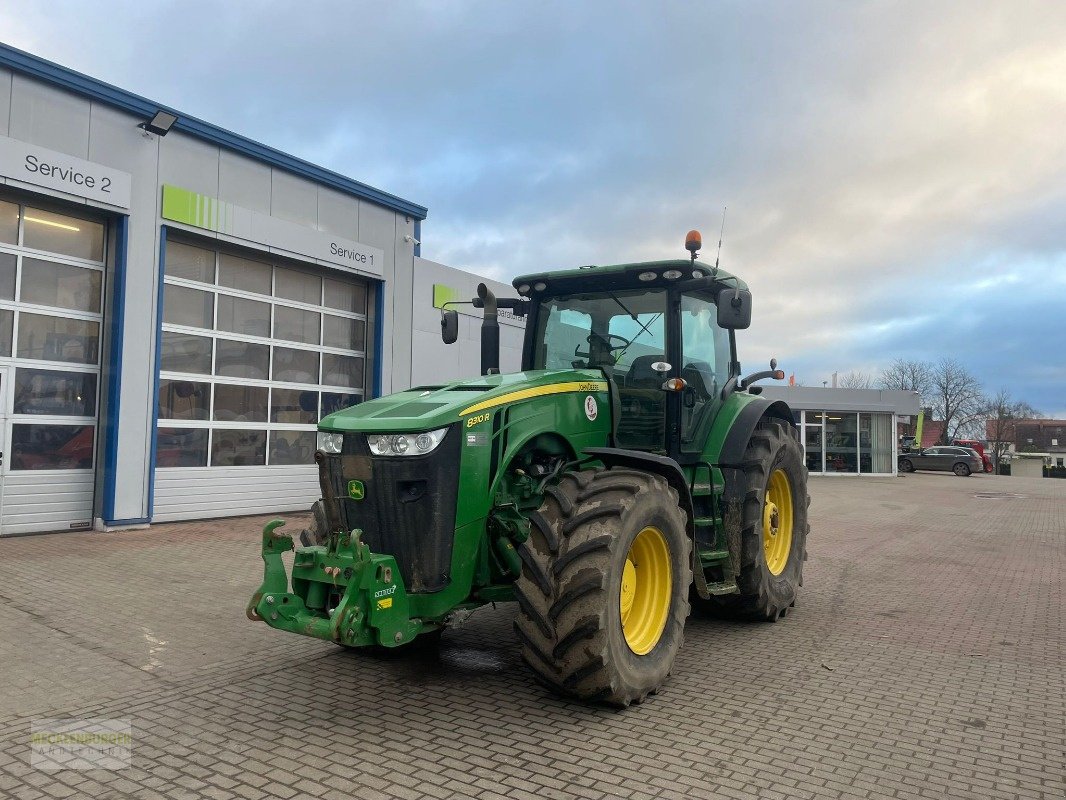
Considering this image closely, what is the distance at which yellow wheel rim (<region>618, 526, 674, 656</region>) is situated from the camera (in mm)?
4398

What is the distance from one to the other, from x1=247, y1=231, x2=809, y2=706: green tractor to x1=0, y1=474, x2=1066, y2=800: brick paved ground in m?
0.43

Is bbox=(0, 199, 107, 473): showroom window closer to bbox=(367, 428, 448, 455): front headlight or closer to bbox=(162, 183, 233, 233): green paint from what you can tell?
bbox=(162, 183, 233, 233): green paint

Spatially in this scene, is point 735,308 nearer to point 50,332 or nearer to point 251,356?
point 50,332

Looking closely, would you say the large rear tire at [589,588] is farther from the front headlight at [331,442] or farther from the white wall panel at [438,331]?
the white wall panel at [438,331]

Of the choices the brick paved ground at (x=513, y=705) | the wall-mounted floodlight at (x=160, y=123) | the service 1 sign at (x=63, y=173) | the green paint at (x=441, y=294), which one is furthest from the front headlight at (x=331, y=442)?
the green paint at (x=441, y=294)

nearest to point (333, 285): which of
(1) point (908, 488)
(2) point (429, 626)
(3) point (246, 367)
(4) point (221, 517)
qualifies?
(3) point (246, 367)

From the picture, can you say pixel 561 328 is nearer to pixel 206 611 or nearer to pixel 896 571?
pixel 206 611

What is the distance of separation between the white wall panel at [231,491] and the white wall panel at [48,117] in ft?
15.0

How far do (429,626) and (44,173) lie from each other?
28.9 feet

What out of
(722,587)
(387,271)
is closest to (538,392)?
(722,587)

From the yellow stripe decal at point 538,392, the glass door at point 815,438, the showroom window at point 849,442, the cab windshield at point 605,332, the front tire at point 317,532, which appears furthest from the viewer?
the glass door at point 815,438

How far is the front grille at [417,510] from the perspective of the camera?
3.96 meters

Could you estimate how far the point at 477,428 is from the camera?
13.7ft

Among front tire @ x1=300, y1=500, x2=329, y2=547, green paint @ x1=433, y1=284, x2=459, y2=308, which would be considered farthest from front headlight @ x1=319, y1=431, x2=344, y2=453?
green paint @ x1=433, y1=284, x2=459, y2=308
